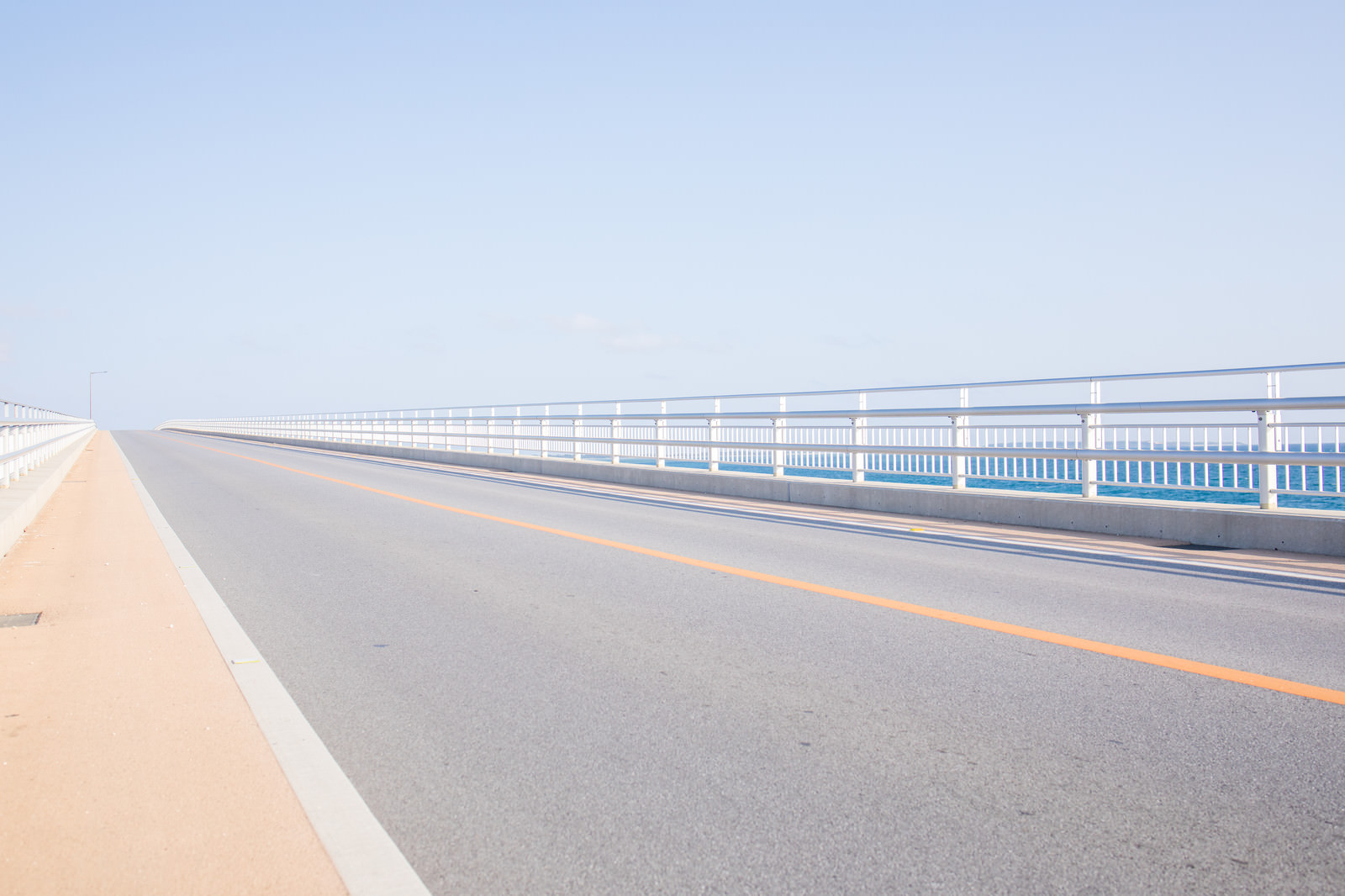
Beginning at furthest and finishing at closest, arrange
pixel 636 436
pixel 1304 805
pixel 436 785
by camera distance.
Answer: pixel 636 436 < pixel 436 785 < pixel 1304 805

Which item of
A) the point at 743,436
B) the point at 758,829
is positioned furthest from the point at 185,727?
the point at 743,436

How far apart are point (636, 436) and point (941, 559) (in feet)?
36.1

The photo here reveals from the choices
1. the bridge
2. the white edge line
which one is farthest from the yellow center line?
the white edge line

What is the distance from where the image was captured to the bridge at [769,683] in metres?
2.90

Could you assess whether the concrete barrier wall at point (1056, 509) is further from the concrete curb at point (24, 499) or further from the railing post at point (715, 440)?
the concrete curb at point (24, 499)

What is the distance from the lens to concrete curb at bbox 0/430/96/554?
8961mm

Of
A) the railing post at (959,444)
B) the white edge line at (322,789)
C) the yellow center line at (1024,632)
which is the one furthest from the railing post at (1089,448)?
the white edge line at (322,789)

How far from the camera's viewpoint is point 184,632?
19.0 feet

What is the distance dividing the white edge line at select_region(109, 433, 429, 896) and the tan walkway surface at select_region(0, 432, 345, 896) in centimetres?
5

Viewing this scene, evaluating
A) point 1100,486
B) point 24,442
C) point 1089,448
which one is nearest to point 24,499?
point 24,442

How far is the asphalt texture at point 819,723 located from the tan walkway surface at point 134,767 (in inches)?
14.0

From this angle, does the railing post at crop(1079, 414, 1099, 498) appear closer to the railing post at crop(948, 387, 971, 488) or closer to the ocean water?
the ocean water

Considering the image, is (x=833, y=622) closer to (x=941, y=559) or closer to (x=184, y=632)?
(x=941, y=559)

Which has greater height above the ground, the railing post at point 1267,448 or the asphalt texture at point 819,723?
the railing post at point 1267,448
